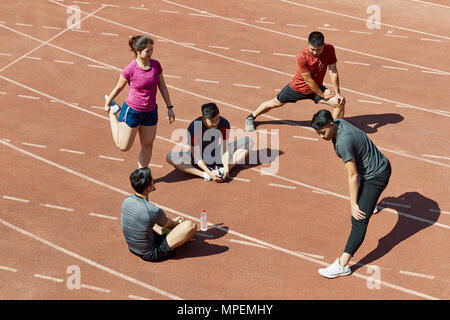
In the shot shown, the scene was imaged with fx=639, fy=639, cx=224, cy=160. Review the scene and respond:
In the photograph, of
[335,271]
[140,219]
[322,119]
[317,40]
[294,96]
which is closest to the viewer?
[322,119]

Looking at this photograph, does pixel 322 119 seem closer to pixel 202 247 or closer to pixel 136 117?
pixel 202 247

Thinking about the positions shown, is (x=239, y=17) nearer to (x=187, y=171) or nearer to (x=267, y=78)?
(x=267, y=78)

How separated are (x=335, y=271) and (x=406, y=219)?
5.56 ft

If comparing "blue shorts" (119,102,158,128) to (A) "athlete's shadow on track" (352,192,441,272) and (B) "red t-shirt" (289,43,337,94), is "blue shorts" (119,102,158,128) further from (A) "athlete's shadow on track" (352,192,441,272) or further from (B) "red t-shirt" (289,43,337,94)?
(A) "athlete's shadow on track" (352,192,441,272)

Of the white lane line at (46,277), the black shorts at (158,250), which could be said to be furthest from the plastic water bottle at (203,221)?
the white lane line at (46,277)

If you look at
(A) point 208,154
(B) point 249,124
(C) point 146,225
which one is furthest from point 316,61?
(C) point 146,225

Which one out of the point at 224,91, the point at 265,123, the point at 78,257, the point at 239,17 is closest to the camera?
the point at 78,257

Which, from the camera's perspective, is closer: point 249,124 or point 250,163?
point 250,163

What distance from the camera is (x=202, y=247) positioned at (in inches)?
344

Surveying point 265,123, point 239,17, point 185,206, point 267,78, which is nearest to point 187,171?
point 185,206

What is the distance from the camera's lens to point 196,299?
7.89 meters

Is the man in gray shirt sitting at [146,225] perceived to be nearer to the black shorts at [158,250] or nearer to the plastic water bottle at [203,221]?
the black shorts at [158,250]

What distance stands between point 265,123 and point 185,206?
2.90 metres

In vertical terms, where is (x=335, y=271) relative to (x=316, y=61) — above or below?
below
